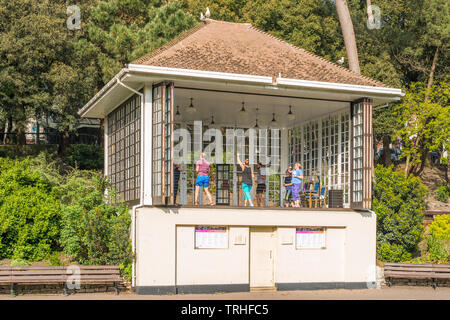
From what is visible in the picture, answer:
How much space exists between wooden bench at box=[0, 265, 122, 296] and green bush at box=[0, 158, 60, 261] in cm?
271

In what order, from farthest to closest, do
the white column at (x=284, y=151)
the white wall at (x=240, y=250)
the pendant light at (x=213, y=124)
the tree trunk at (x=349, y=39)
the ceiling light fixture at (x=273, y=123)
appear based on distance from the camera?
the tree trunk at (x=349, y=39)
the white column at (x=284, y=151)
the pendant light at (x=213, y=124)
the ceiling light fixture at (x=273, y=123)
the white wall at (x=240, y=250)

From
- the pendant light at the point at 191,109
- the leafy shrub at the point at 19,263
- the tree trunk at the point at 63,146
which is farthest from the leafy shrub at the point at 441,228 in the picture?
the tree trunk at the point at 63,146

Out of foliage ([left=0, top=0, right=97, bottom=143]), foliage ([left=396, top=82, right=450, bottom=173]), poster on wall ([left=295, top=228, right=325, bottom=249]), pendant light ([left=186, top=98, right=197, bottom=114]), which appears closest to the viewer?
poster on wall ([left=295, top=228, right=325, bottom=249])

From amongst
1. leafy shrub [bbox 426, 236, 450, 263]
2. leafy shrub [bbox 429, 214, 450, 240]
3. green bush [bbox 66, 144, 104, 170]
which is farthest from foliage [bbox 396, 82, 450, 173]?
green bush [bbox 66, 144, 104, 170]

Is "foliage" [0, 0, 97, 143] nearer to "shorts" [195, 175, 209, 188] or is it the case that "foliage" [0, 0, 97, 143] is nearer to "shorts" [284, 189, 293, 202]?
"shorts" [284, 189, 293, 202]

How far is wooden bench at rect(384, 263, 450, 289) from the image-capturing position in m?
19.3

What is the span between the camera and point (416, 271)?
19.5 metres

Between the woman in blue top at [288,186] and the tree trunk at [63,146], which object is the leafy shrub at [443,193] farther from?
the tree trunk at [63,146]

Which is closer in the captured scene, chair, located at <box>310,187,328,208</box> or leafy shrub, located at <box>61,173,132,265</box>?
leafy shrub, located at <box>61,173,132,265</box>

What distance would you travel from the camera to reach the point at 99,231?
17.9 metres

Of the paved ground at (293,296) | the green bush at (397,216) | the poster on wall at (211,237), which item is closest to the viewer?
the paved ground at (293,296)

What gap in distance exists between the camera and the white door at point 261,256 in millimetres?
18078

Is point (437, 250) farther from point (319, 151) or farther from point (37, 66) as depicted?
point (37, 66)

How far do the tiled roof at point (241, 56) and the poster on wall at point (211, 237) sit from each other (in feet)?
13.8
